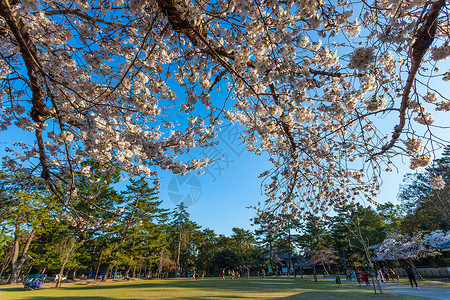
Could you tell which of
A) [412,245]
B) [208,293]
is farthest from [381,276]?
[208,293]

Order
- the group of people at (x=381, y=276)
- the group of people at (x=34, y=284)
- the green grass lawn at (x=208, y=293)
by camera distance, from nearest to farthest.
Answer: the green grass lawn at (x=208, y=293) → the group of people at (x=381, y=276) → the group of people at (x=34, y=284)

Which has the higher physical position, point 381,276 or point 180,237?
point 180,237

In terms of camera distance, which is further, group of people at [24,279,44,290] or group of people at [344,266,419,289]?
group of people at [24,279,44,290]

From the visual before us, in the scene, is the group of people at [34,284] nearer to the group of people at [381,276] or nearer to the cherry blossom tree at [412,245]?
the group of people at [381,276]

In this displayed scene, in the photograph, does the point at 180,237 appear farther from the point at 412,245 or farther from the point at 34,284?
the point at 412,245

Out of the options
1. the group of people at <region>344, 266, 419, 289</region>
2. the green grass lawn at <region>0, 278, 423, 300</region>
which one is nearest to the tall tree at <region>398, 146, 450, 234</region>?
the group of people at <region>344, 266, 419, 289</region>

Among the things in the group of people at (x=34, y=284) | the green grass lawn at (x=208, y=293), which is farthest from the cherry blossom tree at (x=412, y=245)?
the group of people at (x=34, y=284)

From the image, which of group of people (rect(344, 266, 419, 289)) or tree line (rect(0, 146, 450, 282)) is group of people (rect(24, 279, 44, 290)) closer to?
tree line (rect(0, 146, 450, 282))

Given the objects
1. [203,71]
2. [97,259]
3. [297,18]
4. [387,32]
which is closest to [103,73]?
[203,71]

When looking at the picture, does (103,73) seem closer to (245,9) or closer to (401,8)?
(245,9)

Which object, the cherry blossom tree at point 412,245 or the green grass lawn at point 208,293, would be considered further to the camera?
the cherry blossom tree at point 412,245

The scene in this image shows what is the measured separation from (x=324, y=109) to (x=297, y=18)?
4.22 ft

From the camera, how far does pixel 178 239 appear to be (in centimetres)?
3189

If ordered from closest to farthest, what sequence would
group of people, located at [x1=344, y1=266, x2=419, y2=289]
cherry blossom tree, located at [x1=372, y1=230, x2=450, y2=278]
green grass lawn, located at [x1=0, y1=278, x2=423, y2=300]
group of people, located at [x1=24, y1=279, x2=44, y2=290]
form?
green grass lawn, located at [x1=0, y1=278, x2=423, y2=300], group of people, located at [x1=344, y1=266, x2=419, y2=289], group of people, located at [x1=24, y1=279, x2=44, y2=290], cherry blossom tree, located at [x1=372, y1=230, x2=450, y2=278]
